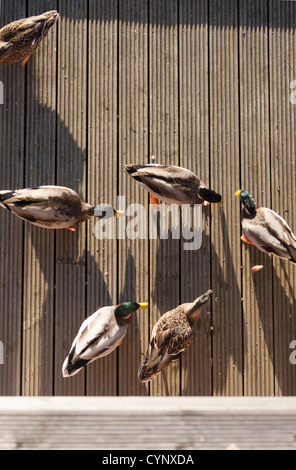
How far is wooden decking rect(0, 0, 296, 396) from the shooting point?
3980 mm

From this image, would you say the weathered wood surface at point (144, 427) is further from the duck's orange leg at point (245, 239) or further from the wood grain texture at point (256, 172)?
the duck's orange leg at point (245, 239)

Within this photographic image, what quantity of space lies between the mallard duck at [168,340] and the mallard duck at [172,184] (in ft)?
2.57

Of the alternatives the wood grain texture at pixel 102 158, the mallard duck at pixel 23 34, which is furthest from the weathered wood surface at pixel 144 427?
the mallard duck at pixel 23 34

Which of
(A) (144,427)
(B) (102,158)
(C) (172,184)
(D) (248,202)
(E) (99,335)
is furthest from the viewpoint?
(B) (102,158)

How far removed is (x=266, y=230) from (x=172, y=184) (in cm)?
83

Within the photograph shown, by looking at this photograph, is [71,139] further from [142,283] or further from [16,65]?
[142,283]

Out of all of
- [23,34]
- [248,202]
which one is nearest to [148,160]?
[248,202]

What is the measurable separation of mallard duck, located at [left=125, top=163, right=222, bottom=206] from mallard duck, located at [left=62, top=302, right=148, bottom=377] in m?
0.88

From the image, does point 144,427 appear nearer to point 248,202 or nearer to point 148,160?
point 248,202

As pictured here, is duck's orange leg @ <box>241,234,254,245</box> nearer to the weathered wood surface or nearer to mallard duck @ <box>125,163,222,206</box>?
mallard duck @ <box>125,163,222,206</box>

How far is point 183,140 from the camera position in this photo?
415 centimetres

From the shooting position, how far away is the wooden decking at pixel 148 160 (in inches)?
157

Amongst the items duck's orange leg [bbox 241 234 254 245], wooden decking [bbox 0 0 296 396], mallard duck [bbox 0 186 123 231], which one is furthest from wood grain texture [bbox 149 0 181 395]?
mallard duck [bbox 0 186 123 231]

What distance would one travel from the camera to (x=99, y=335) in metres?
3.63
